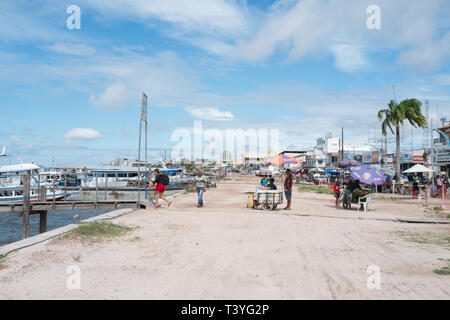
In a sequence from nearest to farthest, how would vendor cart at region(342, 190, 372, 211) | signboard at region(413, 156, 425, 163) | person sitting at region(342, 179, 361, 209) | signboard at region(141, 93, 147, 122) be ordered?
signboard at region(141, 93, 147, 122) < vendor cart at region(342, 190, 372, 211) < person sitting at region(342, 179, 361, 209) < signboard at region(413, 156, 425, 163)

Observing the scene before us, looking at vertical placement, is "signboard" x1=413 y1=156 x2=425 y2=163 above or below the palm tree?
below

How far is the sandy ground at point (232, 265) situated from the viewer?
5.23 m

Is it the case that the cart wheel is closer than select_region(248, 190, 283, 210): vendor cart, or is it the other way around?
select_region(248, 190, 283, 210): vendor cart

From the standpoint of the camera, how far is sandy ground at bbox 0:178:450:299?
5230 millimetres

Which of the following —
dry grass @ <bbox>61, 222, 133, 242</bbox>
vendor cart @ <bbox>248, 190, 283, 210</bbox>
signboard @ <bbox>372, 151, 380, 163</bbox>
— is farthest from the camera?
signboard @ <bbox>372, 151, 380, 163</bbox>

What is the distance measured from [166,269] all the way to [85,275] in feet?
4.09

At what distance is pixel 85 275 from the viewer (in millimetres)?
5941

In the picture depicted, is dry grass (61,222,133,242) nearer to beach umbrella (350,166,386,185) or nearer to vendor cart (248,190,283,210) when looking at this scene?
vendor cart (248,190,283,210)

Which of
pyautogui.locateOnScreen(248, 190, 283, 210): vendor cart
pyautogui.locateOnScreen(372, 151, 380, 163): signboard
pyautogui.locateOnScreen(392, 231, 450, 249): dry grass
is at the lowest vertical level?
pyautogui.locateOnScreen(392, 231, 450, 249): dry grass

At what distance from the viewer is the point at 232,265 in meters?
6.61

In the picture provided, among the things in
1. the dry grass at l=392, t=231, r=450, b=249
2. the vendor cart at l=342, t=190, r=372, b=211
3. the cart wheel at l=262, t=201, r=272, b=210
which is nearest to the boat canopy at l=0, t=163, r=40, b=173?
the cart wheel at l=262, t=201, r=272, b=210
